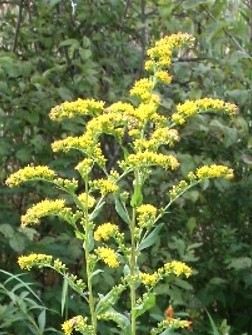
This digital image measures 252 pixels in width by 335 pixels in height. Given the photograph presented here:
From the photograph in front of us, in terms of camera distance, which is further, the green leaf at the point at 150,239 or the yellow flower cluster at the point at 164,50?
the yellow flower cluster at the point at 164,50

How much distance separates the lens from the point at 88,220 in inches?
104

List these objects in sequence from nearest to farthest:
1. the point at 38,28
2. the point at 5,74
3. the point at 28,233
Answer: the point at 28,233 < the point at 5,74 < the point at 38,28

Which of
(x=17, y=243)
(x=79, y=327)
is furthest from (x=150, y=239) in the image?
(x=17, y=243)

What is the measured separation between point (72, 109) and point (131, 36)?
212 cm

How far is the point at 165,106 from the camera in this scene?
4.03 meters

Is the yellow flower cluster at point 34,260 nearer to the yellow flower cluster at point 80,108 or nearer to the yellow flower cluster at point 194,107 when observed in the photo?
the yellow flower cluster at point 80,108

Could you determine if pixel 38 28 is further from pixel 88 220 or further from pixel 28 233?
pixel 88 220

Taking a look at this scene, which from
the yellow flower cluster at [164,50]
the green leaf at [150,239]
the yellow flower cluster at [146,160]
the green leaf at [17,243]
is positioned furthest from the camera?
the green leaf at [17,243]

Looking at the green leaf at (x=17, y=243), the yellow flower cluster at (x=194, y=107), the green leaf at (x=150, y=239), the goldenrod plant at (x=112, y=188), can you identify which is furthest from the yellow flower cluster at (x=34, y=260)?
the green leaf at (x=17, y=243)

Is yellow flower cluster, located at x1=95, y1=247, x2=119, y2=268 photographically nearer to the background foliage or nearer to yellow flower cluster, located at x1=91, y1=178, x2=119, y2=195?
yellow flower cluster, located at x1=91, y1=178, x2=119, y2=195

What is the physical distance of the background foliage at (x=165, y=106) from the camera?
13.3ft

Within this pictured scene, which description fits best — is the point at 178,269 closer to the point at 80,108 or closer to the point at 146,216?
the point at 146,216

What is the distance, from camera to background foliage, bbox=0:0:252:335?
4.06 m

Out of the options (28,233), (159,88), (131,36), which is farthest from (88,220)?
(131,36)
